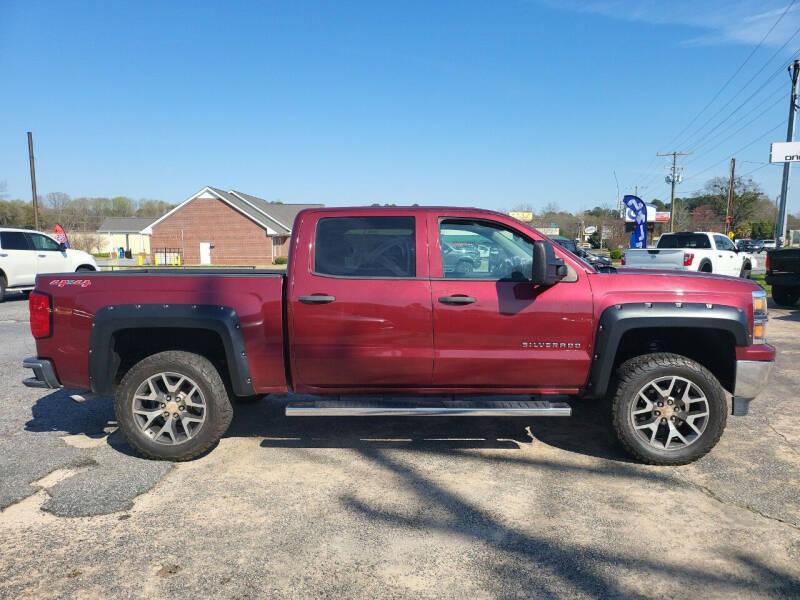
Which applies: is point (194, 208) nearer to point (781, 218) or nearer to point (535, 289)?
point (781, 218)

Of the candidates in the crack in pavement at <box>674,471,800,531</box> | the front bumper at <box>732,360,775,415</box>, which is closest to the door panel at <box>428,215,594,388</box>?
the crack in pavement at <box>674,471,800,531</box>

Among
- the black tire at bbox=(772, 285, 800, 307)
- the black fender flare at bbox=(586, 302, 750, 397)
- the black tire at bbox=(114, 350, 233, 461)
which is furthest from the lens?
the black tire at bbox=(772, 285, 800, 307)

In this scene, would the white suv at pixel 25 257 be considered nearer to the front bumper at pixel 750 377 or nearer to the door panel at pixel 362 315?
the door panel at pixel 362 315

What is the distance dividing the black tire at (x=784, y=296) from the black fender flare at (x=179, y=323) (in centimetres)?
1315

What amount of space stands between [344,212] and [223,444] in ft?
7.17

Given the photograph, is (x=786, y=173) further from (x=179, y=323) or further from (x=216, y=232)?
(x=216, y=232)

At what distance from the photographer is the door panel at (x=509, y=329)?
411 centimetres

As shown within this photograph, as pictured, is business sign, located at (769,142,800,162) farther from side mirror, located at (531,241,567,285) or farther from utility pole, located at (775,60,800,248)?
side mirror, located at (531,241,567,285)

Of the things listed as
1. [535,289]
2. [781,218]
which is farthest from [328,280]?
[781,218]

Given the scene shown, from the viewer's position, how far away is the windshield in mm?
16750

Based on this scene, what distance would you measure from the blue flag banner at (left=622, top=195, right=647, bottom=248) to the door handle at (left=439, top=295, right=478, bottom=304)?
13832 mm

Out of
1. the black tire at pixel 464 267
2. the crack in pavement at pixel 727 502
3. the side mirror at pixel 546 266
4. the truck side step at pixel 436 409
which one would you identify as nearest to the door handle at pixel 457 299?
the black tire at pixel 464 267

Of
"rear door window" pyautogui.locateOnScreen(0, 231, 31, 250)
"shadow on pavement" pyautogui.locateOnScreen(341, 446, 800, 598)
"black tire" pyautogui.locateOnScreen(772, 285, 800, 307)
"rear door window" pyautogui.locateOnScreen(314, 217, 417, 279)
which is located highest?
"rear door window" pyautogui.locateOnScreen(0, 231, 31, 250)

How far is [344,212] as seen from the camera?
14.4ft
